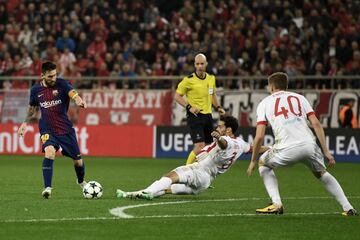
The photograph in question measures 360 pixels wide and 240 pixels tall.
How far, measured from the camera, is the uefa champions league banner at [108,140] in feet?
89.9

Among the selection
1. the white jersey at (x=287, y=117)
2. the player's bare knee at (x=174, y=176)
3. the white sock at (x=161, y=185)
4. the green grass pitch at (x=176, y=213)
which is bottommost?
the green grass pitch at (x=176, y=213)

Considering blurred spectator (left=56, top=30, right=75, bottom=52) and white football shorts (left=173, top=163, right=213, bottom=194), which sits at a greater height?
blurred spectator (left=56, top=30, right=75, bottom=52)

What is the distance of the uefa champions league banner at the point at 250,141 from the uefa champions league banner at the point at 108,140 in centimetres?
43

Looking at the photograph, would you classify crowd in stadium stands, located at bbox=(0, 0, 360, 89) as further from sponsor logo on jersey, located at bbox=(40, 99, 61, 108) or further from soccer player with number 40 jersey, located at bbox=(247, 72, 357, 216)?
soccer player with number 40 jersey, located at bbox=(247, 72, 357, 216)

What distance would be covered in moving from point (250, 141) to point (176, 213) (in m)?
14.6

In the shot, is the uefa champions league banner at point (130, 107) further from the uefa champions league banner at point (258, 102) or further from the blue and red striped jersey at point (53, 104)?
the blue and red striped jersey at point (53, 104)

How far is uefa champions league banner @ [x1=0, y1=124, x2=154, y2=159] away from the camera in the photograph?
89.9ft

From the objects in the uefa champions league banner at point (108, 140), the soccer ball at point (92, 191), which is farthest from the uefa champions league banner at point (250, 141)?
the soccer ball at point (92, 191)

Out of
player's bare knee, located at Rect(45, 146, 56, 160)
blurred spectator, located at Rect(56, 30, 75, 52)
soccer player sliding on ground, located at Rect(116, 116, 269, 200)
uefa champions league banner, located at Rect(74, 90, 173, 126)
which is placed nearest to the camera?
soccer player sliding on ground, located at Rect(116, 116, 269, 200)

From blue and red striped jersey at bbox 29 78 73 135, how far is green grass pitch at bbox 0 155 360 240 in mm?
1037

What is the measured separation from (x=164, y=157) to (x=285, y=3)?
6.26 m

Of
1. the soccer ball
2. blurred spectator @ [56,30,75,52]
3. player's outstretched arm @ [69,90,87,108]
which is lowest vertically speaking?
the soccer ball

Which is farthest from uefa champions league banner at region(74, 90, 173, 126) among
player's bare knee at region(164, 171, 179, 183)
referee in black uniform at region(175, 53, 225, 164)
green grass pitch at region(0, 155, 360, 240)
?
player's bare knee at region(164, 171, 179, 183)

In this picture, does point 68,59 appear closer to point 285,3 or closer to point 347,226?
point 285,3
